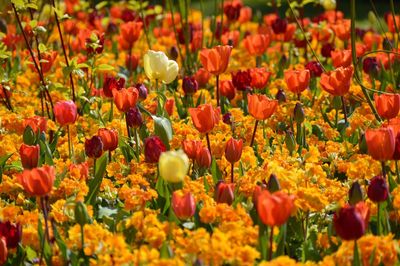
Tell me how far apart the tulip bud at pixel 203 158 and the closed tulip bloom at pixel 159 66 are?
566 millimetres

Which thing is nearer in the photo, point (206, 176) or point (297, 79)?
point (206, 176)

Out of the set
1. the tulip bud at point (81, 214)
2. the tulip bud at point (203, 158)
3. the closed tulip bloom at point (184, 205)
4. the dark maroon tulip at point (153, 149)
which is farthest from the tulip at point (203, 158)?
the tulip bud at point (81, 214)

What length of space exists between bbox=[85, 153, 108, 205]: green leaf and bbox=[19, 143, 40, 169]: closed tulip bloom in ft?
0.64

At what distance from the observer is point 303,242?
8.31ft

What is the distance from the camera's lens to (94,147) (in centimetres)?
287

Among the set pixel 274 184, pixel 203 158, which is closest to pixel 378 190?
pixel 274 184

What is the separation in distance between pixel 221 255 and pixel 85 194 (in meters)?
0.73

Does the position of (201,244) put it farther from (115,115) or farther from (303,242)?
(115,115)

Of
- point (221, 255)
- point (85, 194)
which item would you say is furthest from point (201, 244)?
point (85, 194)

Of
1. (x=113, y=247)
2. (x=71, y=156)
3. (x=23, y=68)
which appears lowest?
(x=23, y=68)

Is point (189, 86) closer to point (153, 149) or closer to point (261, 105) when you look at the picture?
point (261, 105)

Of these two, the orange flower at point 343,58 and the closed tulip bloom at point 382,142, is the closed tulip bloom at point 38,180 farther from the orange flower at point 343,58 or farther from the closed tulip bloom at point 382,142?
the orange flower at point 343,58

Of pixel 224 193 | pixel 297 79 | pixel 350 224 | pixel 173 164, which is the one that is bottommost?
pixel 297 79

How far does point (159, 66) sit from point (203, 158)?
0.60m
